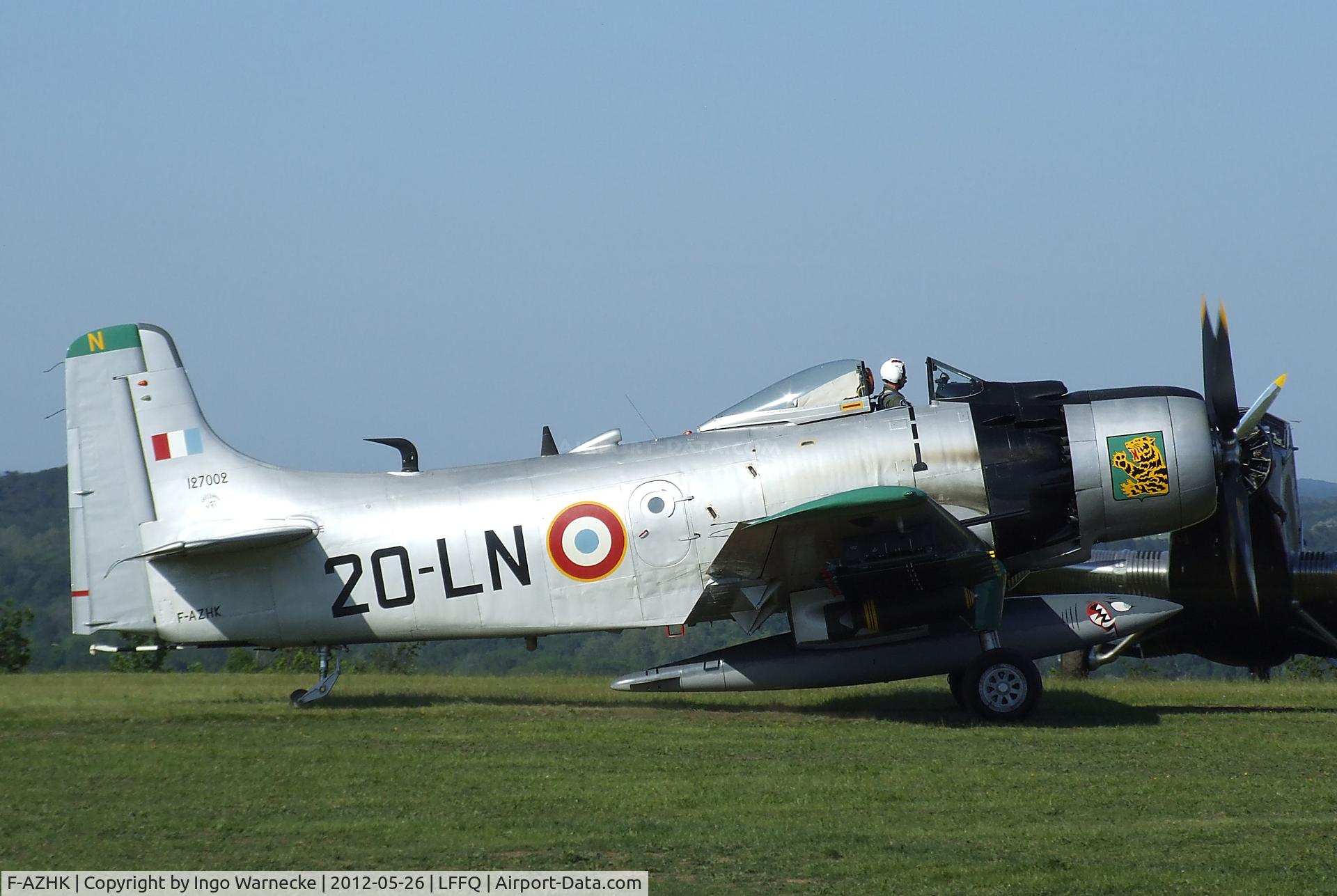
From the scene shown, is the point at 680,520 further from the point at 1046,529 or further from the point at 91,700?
the point at 91,700

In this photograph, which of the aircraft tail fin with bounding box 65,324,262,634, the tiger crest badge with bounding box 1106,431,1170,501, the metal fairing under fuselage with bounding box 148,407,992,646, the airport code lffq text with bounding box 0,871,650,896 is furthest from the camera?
the aircraft tail fin with bounding box 65,324,262,634

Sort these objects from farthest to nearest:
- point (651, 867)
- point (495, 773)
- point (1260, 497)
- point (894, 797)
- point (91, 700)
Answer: point (1260, 497) → point (91, 700) → point (495, 773) → point (894, 797) → point (651, 867)

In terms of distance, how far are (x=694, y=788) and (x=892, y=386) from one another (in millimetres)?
5297

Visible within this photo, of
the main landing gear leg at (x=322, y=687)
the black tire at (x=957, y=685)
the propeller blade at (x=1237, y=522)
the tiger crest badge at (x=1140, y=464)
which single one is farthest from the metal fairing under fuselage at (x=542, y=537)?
the propeller blade at (x=1237, y=522)

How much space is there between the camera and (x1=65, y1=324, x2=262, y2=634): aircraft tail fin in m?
12.3

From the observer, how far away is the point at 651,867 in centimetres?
629

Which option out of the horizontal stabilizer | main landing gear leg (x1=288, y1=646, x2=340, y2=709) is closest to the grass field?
main landing gear leg (x1=288, y1=646, x2=340, y2=709)

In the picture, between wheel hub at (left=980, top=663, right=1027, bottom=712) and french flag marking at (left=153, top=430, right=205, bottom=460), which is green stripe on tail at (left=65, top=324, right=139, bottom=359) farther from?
wheel hub at (left=980, top=663, right=1027, bottom=712)

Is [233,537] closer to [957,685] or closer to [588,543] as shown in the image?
[588,543]

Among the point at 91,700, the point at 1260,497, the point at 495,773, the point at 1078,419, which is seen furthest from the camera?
the point at 1260,497

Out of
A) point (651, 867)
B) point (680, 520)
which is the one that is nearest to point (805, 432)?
point (680, 520)

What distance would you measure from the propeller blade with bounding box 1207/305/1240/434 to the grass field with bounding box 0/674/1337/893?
274 centimetres

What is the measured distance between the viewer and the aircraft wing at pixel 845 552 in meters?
10.7

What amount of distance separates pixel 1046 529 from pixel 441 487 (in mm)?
5652
